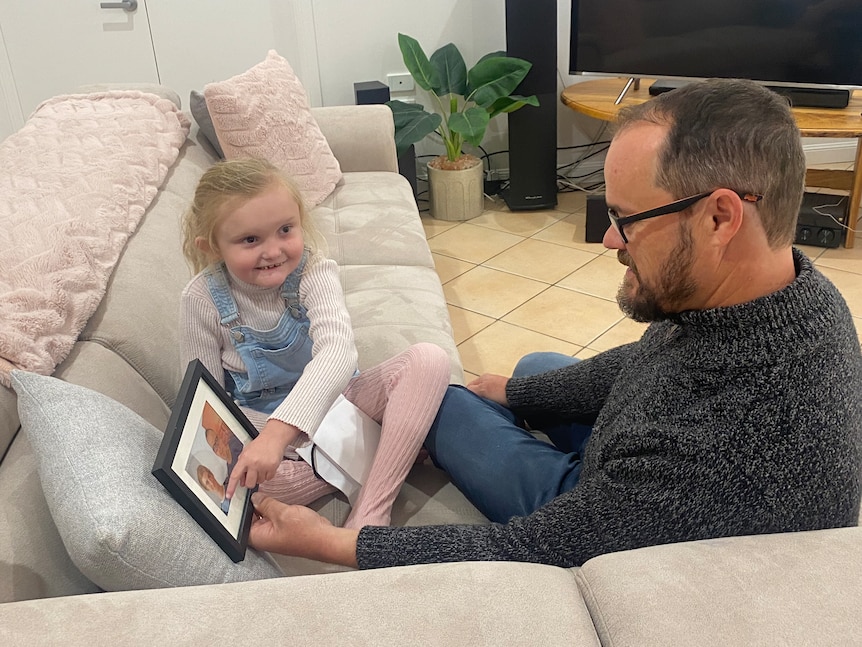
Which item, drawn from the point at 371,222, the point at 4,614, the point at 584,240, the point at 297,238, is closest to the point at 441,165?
the point at 584,240

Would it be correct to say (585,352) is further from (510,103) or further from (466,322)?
(510,103)

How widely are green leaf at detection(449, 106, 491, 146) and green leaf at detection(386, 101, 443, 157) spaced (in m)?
0.11

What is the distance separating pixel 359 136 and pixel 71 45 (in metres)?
1.51

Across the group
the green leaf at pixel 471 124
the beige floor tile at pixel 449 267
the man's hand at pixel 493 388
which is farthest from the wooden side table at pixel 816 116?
the man's hand at pixel 493 388

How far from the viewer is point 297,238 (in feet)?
4.64

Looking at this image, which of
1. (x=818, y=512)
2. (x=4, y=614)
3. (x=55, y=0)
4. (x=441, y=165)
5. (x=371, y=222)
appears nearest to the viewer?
(x=4, y=614)

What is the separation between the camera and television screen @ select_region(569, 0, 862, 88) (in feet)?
9.69

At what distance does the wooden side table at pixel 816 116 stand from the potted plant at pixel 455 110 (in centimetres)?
28

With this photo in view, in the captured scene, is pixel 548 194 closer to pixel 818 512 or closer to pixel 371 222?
pixel 371 222

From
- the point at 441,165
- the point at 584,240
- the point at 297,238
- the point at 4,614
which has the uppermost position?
the point at 297,238

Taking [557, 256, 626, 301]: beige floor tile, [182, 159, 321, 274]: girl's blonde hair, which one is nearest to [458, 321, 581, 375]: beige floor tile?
[557, 256, 626, 301]: beige floor tile

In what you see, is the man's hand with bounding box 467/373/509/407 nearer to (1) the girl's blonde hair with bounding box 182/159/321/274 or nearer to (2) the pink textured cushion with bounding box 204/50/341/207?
(1) the girl's blonde hair with bounding box 182/159/321/274

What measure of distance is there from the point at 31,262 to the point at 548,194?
2.76m

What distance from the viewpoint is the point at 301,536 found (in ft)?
3.67
